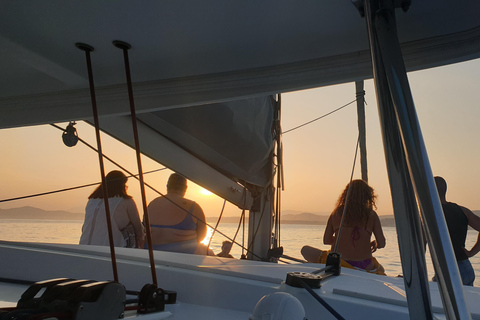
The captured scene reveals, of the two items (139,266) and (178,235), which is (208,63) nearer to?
(139,266)

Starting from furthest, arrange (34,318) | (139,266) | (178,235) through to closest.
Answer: (178,235), (139,266), (34,318)

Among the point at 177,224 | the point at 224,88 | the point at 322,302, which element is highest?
the point at 224,88

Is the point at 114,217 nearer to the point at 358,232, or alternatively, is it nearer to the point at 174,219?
the point at 174,219

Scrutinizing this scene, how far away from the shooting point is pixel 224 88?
0.93 meters

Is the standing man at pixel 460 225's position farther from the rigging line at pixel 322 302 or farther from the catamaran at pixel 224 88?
Result: the rigging line at pixel 322 302

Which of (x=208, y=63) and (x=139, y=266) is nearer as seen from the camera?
(x=208, y=63)

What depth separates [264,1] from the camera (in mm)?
620

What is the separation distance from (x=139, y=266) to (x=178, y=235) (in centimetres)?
115

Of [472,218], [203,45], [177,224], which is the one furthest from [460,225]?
[203,45]

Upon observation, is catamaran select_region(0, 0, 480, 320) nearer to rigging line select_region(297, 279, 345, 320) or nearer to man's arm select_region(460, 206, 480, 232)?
rigging line select_region(297, 279, 345, 320)

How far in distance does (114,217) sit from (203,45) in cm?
153

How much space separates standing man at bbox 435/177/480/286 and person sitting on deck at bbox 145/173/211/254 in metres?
1.49

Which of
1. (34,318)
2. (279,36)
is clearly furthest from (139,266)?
(279,36)

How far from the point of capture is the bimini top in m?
0.65
